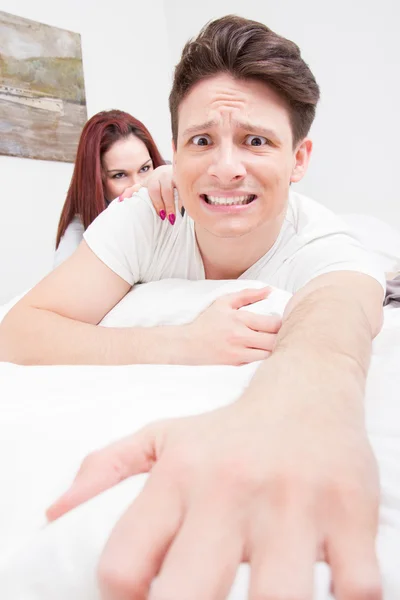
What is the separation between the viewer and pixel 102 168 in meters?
2.10

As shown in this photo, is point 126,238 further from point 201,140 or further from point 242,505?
point 242,505

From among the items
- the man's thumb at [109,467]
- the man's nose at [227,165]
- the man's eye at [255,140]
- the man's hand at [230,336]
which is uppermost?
the man's eye at [255,140]

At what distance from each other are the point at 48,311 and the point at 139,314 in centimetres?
19

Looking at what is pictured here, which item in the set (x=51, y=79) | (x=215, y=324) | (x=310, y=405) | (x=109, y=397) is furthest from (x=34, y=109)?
(x=310, y=405)

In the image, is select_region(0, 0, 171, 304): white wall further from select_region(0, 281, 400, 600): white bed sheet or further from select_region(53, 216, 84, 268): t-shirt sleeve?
select_region(0, 281, 400, 600): white bed sheet

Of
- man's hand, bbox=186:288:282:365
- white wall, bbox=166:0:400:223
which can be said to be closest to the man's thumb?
man's hand, bbox=186:288:282:365

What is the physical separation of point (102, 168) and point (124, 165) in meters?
0.11

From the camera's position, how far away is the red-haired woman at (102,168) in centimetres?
202

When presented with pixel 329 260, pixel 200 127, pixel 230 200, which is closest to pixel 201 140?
pixel 200 127

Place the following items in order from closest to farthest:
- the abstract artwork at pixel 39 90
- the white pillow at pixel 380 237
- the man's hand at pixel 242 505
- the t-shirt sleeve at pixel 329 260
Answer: the man's hand at pixel 242 505 < the t-shirt sleeve at pixel 329 260 < the white pillow at pixel 380 237 < the abstract artwork at pixel 39 90

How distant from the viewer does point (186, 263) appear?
3.96ft

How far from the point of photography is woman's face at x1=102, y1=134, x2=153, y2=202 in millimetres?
2059

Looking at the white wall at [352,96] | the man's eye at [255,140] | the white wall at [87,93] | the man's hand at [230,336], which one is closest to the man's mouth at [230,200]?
the man's eye at [255,140]

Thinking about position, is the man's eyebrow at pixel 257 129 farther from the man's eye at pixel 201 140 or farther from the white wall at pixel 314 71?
the white wall at pixel 314 71
